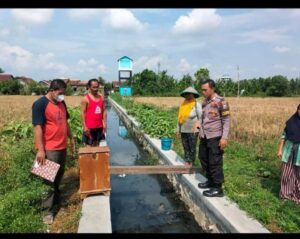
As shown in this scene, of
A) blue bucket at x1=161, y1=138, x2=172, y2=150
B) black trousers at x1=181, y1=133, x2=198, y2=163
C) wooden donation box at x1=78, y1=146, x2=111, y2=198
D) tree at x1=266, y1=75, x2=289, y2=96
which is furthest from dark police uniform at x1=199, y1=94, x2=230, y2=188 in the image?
tree at x1=266, y1=75, x2=289, y2=96

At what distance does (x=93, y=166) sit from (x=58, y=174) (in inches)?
21.1

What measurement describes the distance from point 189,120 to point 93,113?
182 centimetres

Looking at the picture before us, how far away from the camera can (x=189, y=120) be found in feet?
21.2

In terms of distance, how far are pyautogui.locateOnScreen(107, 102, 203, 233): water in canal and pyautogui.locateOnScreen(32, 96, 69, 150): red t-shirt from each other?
4.98 feet

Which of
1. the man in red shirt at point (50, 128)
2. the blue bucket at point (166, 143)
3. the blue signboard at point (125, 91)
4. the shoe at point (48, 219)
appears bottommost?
the shoe at point (48, 219)

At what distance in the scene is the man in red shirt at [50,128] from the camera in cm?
460

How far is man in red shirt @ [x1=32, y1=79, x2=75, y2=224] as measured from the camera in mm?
4598

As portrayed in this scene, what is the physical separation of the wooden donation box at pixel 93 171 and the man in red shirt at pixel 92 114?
1.23 meters

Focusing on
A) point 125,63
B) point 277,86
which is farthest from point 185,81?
point 277,86

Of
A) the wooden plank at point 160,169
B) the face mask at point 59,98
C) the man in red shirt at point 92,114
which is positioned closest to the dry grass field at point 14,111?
the man in red shirt at point 92,114

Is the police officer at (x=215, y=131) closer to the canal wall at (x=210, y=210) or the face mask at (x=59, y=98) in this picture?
the canal wall at (x=210, y=210)

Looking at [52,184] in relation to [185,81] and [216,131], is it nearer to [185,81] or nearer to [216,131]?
[216,131]

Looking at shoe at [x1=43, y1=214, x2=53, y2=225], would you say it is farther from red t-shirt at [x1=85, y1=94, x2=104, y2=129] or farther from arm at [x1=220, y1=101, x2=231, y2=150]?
arm at [x1=220, y1=101, x2=231, y2=150]

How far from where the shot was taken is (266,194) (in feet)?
17.1
